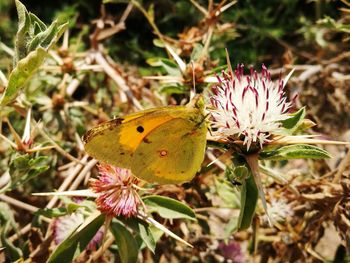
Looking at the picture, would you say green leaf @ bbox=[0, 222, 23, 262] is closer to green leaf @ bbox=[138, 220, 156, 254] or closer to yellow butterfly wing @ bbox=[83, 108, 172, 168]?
green leaf @ bbox=[138, 220, 156, 254]

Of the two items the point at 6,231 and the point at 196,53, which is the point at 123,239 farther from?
the point at 196,53

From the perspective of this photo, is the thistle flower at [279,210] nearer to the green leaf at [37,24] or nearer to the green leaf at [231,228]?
the green leaf at [231,228]

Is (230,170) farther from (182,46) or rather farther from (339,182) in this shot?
(182,46)

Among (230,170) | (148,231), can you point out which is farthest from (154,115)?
(148,231)

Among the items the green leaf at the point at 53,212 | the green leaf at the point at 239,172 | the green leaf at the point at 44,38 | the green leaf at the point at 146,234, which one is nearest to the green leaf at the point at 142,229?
the green leaf at the point at 146,234

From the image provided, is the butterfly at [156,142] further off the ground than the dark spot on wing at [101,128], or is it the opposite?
the dark spot on wing at [101,128]
